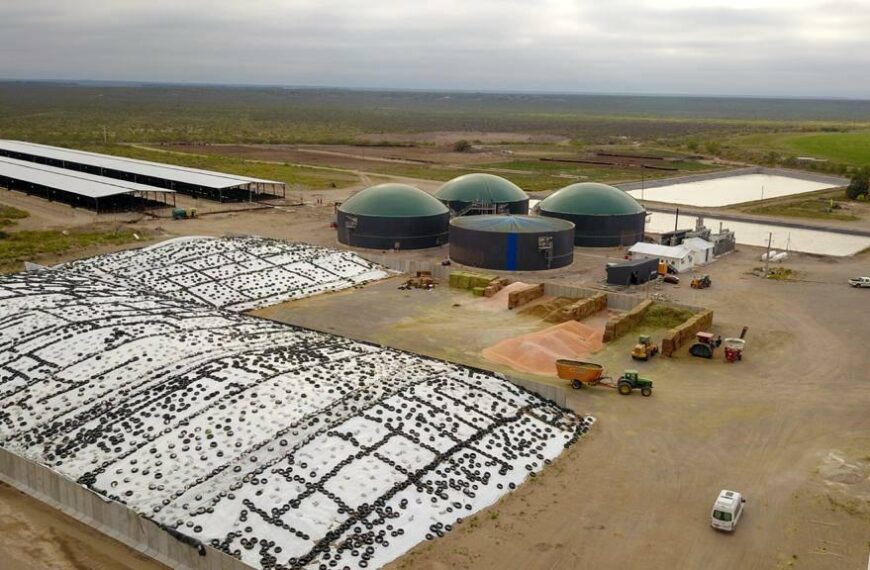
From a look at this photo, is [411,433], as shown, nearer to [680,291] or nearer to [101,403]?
[101,403]

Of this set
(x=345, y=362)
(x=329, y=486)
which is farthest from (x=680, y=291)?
(x=329, y=486)

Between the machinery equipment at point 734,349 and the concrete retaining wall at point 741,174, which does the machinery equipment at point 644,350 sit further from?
the concrete retaining wall at point 741,174

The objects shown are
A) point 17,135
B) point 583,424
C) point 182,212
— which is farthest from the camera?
point 17,135

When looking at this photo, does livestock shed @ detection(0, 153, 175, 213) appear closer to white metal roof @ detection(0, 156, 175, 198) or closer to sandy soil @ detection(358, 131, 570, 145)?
white metal roof @ detection(0, 156, 175, 198)

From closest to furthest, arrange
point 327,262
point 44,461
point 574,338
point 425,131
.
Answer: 1. point 44,461
2. point 574,338
3. point 327,262
4. point 425,131

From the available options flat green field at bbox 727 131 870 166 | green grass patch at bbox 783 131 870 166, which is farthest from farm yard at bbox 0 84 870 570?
flat green field at bbox 727 131 870 166

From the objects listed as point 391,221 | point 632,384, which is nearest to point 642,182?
point 391,221
